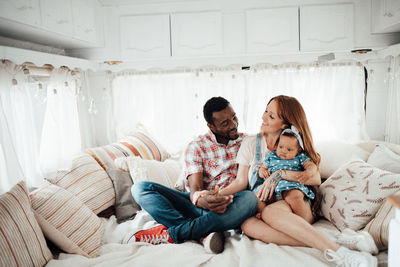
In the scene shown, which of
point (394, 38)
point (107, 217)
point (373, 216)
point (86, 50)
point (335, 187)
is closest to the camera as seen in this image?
point (373, 216)

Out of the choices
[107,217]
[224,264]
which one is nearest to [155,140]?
[107,217]

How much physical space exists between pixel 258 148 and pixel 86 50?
170 cm

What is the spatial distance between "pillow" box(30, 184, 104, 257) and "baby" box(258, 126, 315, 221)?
41.9 inches

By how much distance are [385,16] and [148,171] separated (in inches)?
82.5

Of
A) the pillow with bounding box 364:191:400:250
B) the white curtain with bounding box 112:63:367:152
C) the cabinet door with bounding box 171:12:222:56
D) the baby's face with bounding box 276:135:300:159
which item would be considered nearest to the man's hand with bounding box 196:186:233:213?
the baby's face with bounding box 276:135:300:159

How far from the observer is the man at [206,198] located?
1688mm

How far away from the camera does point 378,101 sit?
8.73 feet

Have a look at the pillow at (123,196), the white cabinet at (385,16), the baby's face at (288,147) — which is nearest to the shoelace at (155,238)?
the pillow at (123,196)

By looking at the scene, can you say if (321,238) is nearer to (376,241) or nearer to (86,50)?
(376,241)

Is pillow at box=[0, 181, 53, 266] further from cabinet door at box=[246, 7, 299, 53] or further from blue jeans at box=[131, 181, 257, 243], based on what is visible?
cabinet door at box=[246, 7, 299, 53]

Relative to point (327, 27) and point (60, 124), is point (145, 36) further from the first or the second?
point (327, 27)

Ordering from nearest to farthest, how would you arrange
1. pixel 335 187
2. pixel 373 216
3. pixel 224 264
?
pixel 224 264
pixel 373 216
pixel 335 187

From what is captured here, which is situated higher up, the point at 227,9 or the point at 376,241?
the point at 227,9

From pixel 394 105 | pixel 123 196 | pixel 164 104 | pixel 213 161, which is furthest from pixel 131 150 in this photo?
pixel 394 105
